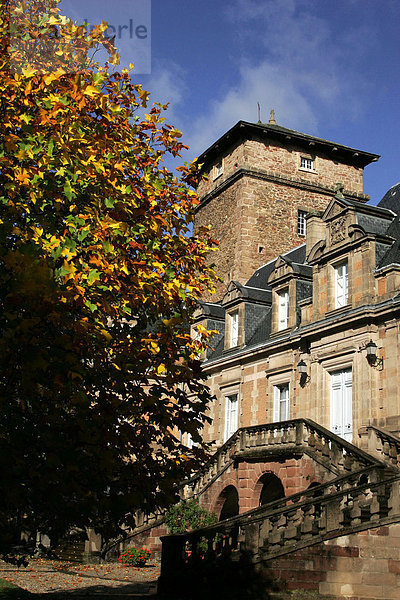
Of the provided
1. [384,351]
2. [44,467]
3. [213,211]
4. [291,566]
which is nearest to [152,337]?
[44,467]

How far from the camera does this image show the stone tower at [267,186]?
32.7 meters

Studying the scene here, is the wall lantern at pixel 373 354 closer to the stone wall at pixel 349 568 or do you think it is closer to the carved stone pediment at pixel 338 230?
the carved stone pediment at pixel 338 230

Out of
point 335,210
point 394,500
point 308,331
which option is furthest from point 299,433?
point 335,210

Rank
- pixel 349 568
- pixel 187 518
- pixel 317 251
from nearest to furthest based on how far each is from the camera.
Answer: pixel 349 568 → pixel 317 251 → pixel 187 518

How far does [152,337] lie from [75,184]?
6.58ft

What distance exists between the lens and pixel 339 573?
42.5 ft

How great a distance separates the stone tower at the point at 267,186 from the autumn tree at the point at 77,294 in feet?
76.8

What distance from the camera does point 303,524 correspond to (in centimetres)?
1349

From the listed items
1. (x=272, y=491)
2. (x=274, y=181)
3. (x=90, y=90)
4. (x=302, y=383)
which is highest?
(x=274, y=181)

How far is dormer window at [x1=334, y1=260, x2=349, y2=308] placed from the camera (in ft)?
65.3

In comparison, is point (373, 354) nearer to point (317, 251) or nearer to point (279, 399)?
point (317, 251)

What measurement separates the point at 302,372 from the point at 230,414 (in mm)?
6046

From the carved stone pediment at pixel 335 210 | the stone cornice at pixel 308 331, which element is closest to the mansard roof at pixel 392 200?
the carved stone pediment at pixel 335 210

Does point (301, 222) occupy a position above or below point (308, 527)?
above
